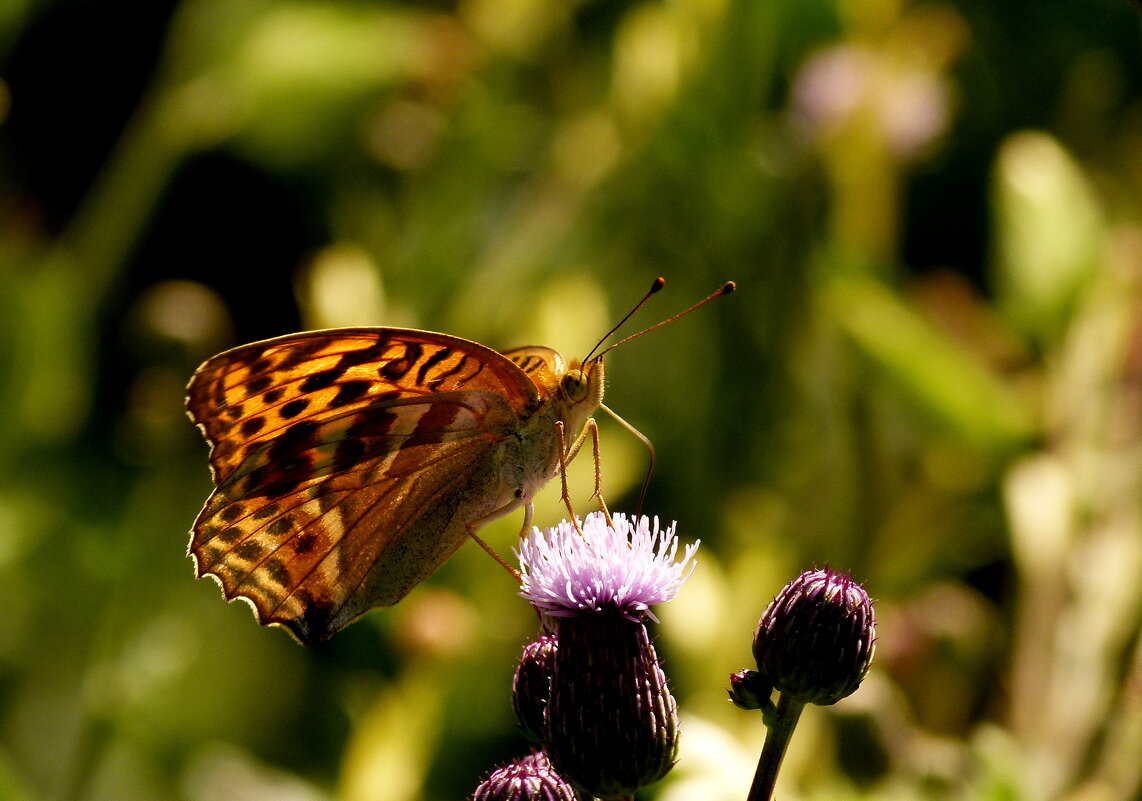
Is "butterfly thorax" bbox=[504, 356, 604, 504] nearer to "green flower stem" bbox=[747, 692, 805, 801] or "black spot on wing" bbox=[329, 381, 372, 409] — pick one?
"black spot on wing" bbox=[329, 381, 372, 409]

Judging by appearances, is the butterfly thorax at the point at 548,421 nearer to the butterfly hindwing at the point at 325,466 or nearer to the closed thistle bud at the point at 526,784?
the butterfly hindwing at the point at 325,466

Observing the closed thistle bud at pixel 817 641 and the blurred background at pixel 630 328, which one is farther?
the blurred background at pixel 630 328

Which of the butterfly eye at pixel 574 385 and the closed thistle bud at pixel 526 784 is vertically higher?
the butterfly eye at pixel 574 385

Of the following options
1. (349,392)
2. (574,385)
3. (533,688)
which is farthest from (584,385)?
(533,688)

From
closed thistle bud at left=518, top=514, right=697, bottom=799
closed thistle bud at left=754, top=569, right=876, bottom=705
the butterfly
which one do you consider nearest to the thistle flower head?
closed thistle bud at left=518, top=514, right=697, bottom=799

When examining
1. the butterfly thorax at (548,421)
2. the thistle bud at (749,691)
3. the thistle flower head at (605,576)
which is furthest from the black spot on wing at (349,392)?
the thistle bud at (749,691)

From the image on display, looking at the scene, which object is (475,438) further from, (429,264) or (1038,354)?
(1038,354)
